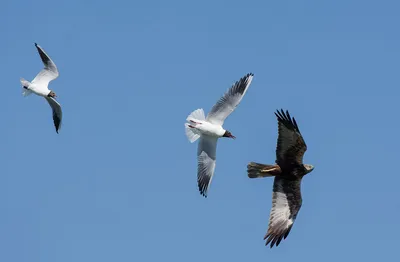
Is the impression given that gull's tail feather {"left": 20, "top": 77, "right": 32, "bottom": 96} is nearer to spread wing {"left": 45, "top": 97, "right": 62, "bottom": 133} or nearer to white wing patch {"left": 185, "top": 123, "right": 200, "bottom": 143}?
spread wing {"left": 45, "top": 97, "right": 62, "bottom": 133}

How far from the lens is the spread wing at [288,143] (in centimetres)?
2414

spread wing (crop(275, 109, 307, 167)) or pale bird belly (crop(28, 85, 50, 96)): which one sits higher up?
pale bird belly (crop(28, 85, 50, 96))

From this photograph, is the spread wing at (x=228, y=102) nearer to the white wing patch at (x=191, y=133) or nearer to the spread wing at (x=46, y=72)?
the white wing patch at (x=191, y=133)

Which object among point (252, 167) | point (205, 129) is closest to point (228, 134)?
point (205, 129)

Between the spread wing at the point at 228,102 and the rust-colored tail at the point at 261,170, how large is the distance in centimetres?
538

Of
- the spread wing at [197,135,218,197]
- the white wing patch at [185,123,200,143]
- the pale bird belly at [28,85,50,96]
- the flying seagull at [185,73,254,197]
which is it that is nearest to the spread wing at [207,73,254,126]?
the flying seagull at [185,73,254,197]

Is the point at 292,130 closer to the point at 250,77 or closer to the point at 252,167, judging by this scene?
the point at 252,167

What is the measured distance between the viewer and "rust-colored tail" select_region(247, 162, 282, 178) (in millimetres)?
25359

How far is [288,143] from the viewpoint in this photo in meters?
24.7

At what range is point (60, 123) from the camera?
121 ft

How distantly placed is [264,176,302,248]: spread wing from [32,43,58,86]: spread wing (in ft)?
39.6

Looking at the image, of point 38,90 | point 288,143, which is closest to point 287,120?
point 288,143

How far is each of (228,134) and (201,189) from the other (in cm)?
210

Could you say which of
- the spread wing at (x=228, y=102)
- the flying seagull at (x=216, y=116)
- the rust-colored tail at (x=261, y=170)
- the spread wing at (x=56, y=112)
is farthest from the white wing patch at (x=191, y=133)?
the spread wing at (x=56, y=112)
